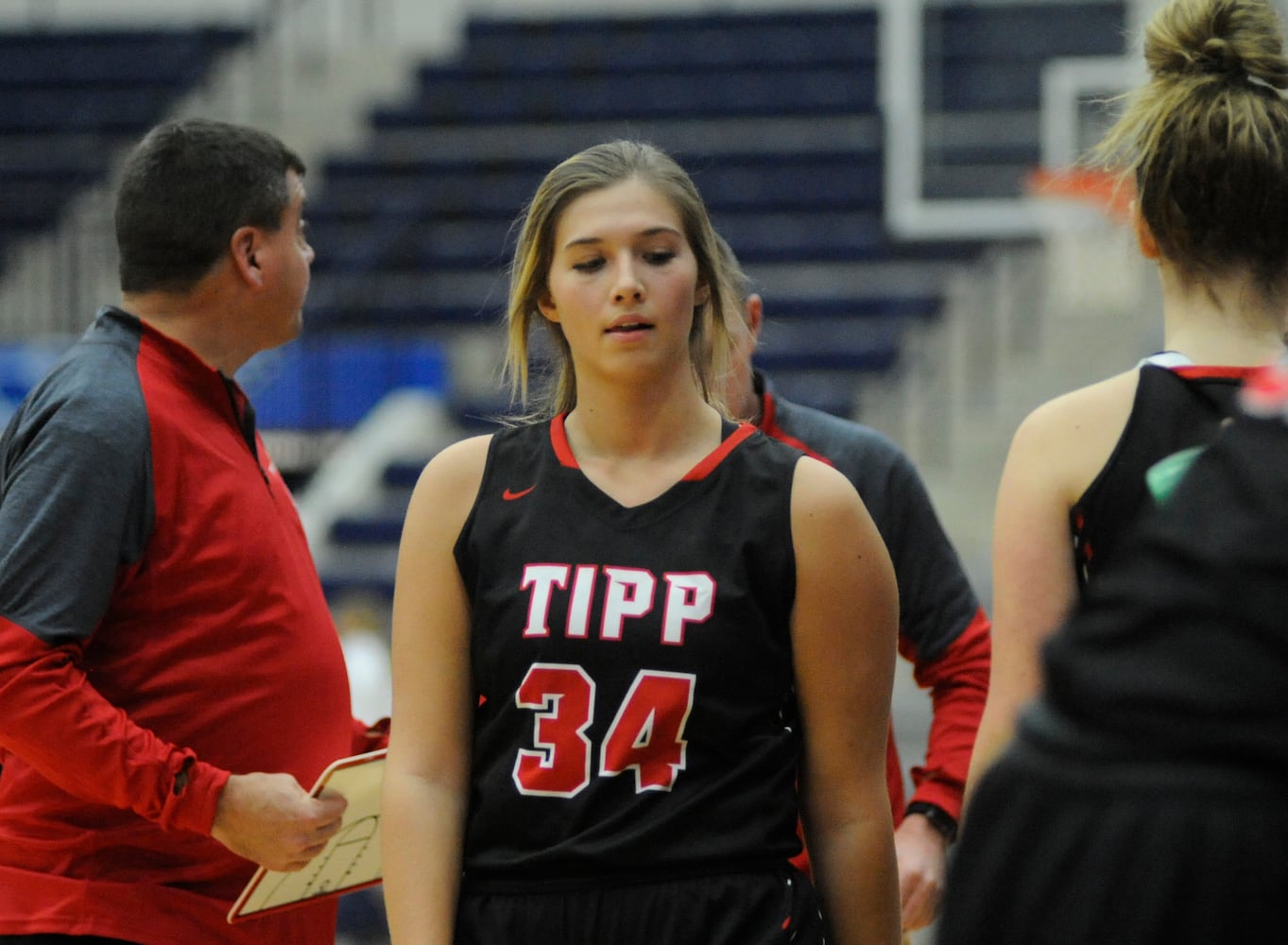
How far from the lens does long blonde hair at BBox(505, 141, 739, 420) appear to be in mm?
2023

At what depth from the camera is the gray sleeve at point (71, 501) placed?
2090mm

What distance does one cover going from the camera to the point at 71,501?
6.95ft

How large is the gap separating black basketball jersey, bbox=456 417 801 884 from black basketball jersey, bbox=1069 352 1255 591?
1.19ft

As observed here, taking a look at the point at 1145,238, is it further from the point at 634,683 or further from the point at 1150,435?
the point at 634,683

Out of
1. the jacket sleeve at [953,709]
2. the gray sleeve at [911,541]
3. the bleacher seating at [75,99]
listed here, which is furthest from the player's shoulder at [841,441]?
the bleacher seating at [75,99]

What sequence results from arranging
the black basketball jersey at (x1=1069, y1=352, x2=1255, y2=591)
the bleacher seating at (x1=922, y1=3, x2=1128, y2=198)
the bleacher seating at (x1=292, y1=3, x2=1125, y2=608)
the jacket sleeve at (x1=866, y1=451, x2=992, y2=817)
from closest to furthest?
the black basketball jersey at (x1=1069, y1=352, x2=1255, y2=591) → the jacket sleeve at (x1=866, y1=451, x2=992, y2=817) → the bleacher seating at (x1=292, y1=3, x2=1125, y2=608) → the bleacher seating at (x1=922, y1=3, x2=1128, y2=198)

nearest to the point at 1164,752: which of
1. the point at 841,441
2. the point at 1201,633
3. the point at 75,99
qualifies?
the point at 1201,633

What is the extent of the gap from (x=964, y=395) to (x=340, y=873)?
7.62m

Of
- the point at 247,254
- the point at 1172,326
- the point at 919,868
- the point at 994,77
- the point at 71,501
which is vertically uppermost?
the point at 994,77

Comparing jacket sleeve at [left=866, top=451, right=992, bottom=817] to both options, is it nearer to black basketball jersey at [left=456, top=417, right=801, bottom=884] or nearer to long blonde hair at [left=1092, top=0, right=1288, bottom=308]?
black basketball jersey at [left=456, top=417, right=801, bottom=884]

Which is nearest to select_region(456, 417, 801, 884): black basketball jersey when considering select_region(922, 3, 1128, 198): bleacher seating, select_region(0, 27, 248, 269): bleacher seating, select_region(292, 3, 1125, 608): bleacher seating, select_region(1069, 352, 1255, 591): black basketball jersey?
select_region(1069, 352, 1255, 591): black basketball jersey

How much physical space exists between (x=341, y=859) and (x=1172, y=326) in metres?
1.29

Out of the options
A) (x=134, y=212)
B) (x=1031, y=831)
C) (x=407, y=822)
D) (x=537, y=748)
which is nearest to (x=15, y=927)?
(x=407, y=822)

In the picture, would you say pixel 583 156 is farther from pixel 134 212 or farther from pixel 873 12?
pixel 873 12
